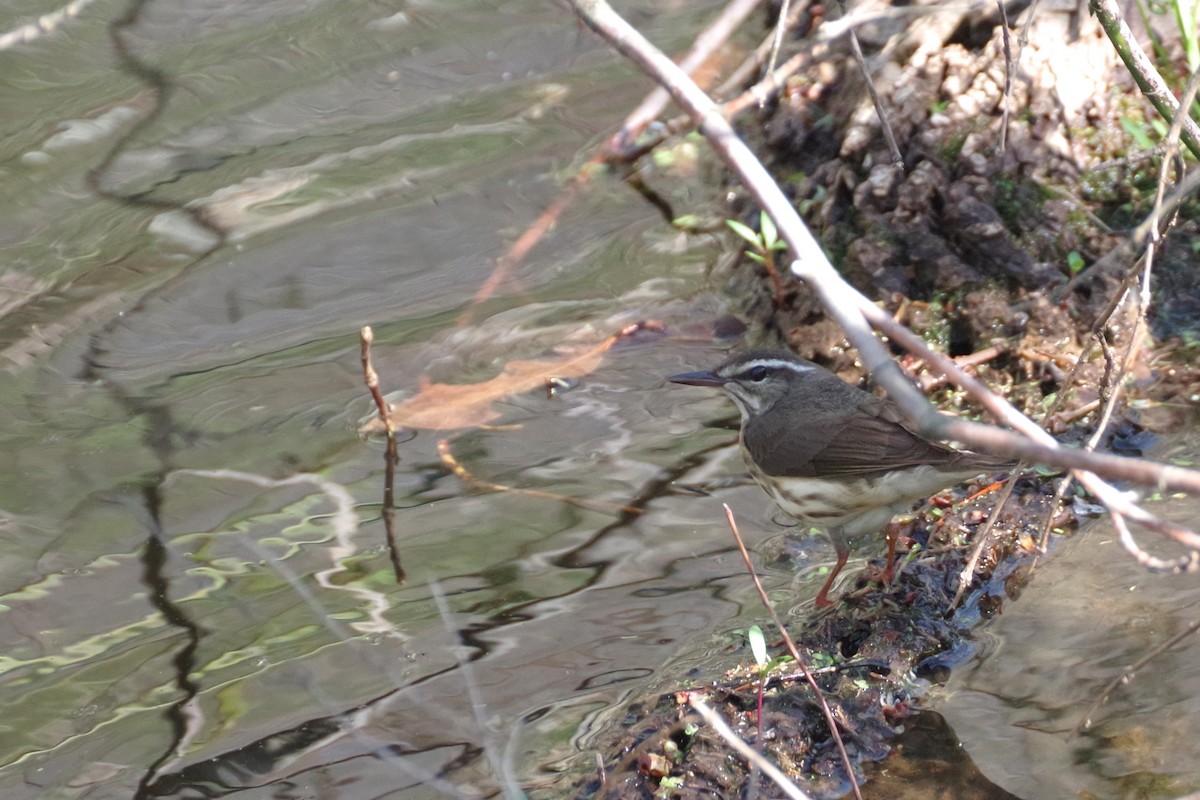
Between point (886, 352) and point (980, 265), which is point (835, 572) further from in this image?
point (886, 352)

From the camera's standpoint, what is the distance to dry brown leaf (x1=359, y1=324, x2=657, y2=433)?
6523mm

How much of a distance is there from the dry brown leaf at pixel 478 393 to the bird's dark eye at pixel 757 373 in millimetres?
1628

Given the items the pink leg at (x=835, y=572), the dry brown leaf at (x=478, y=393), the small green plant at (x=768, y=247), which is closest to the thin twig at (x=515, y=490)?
the dry brown leaf at (x=478, y=393)

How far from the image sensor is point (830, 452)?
4.95 metres

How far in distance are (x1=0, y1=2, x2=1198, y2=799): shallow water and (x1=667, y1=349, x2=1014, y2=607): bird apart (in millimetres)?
409

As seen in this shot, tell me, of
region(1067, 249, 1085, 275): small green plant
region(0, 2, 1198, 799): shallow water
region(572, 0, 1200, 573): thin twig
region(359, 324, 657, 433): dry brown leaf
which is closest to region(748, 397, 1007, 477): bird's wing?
region(0, 2, 1198, 799): shallow water

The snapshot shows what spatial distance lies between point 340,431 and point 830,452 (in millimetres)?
2752

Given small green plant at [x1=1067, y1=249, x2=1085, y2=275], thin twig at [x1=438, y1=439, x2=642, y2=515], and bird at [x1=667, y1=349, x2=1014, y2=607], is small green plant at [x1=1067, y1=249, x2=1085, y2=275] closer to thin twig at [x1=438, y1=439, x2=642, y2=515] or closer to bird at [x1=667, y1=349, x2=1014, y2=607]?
bird at [x1=667, y1=349, x2=1014, y2=607]

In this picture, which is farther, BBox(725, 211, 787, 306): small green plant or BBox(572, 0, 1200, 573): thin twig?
BBox(725, 211, 787, 306): small green plant

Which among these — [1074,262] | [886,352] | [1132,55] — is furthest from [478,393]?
[886,352]

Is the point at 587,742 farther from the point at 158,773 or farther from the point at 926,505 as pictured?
the point at 926,505

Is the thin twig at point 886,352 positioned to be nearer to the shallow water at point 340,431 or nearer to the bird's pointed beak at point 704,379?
the shallow water at point 340,431

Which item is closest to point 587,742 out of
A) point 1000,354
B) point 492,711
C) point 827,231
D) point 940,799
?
point 492,711

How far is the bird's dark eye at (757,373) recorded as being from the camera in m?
5.38
